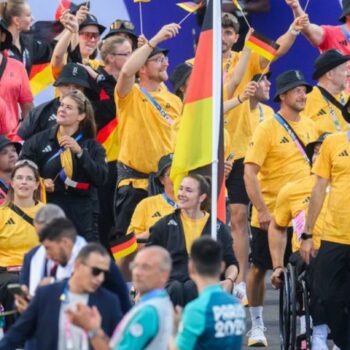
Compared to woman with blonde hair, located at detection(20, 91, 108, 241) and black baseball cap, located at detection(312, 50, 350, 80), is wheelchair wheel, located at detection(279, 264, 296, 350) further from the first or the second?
black baseball cap, located at detection(312, 50, 350, 80)

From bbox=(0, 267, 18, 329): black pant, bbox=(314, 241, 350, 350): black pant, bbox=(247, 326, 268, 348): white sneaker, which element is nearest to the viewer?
bbox=(314, 241, 350, 350): black pant

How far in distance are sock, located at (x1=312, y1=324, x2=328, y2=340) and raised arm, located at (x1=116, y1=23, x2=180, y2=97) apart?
271 cm

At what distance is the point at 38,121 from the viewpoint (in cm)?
1647

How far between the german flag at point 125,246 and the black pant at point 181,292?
110 cm

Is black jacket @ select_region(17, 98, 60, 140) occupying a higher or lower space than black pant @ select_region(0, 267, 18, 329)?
higher

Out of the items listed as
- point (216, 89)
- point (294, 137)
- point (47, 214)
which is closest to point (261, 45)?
point (294, 137)

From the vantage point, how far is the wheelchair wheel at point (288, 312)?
1488 cm

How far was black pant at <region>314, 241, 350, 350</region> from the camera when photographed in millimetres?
14492

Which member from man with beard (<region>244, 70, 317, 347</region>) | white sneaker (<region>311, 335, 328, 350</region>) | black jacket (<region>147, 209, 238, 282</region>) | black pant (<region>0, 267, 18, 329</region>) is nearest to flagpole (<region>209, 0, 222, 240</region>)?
black jacket (<region>147, 209, 238, 282</region>)

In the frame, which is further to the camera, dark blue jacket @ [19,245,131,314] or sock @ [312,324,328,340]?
sock @ [312,324,328,340]

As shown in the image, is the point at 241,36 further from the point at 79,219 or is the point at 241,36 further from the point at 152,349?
the point at 152,349

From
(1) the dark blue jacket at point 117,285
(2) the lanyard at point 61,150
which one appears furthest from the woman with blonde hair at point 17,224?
(1) the dark blue jacket at point 117,285

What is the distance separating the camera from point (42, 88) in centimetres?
1803

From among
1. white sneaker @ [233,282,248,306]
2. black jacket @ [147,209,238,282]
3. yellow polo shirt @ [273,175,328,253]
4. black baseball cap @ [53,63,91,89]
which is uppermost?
black baseball cap @ [53,63,91,89]
